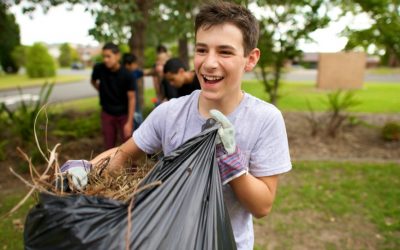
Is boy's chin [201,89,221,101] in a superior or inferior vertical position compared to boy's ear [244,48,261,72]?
inferior

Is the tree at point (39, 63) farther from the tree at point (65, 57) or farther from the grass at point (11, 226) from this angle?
the tree at point (65, 57)

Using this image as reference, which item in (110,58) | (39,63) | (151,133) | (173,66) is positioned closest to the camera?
(151,133)

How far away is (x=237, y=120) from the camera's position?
4.65 feet

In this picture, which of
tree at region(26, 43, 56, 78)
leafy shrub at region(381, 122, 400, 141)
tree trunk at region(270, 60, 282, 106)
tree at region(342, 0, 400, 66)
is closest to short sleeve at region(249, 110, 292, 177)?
tree at region(342, 0, 400, 66)

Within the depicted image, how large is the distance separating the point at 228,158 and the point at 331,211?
318cm

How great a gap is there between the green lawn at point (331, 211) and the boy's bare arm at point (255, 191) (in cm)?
216

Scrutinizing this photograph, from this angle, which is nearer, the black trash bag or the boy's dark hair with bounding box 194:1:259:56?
the black trash bag

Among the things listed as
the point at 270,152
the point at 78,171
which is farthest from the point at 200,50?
the point at 78,171

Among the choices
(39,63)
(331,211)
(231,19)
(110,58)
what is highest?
(231,19)

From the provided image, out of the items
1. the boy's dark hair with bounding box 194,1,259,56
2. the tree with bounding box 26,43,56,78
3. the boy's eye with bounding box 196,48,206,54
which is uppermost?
the boy's dark hair with bounding box 194,1,259,56

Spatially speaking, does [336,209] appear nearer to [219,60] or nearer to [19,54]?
[219,60]

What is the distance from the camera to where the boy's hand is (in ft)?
4.01

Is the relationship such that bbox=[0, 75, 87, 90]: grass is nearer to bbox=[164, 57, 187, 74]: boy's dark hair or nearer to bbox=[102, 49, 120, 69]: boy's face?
bbox=[102, 49, 120, 69]: boy's face

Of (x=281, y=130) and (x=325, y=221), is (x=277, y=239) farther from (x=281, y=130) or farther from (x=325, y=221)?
(x=281, y=130)
